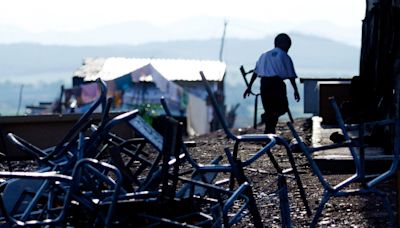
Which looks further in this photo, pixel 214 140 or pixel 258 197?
pixel 214 140

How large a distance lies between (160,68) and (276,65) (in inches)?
1340

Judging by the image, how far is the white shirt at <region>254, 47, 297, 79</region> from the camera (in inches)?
645

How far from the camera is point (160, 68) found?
5038cm

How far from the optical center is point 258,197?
1109cm

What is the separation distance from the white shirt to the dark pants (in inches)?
4.6

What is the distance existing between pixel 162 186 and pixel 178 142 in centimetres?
27

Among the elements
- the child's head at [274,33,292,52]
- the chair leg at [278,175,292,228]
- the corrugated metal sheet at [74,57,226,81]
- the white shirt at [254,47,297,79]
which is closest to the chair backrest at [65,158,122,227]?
the chair leg at [278,175,292,228]

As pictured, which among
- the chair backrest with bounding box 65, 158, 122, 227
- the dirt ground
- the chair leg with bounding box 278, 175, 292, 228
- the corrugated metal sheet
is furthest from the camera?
the corrugated metal sheet

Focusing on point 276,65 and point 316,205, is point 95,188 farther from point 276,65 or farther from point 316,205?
point 276,65

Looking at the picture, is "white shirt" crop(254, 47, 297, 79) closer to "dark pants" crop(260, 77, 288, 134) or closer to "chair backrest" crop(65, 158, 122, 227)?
"dark pants" crop(260, 77, 288, 134)

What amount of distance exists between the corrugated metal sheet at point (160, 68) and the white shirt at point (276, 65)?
2672 centimetres

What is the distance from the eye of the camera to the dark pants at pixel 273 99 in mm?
16625

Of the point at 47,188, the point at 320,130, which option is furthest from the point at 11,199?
the point at 320,130

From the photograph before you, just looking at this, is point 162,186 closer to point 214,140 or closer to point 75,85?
point 214,140
